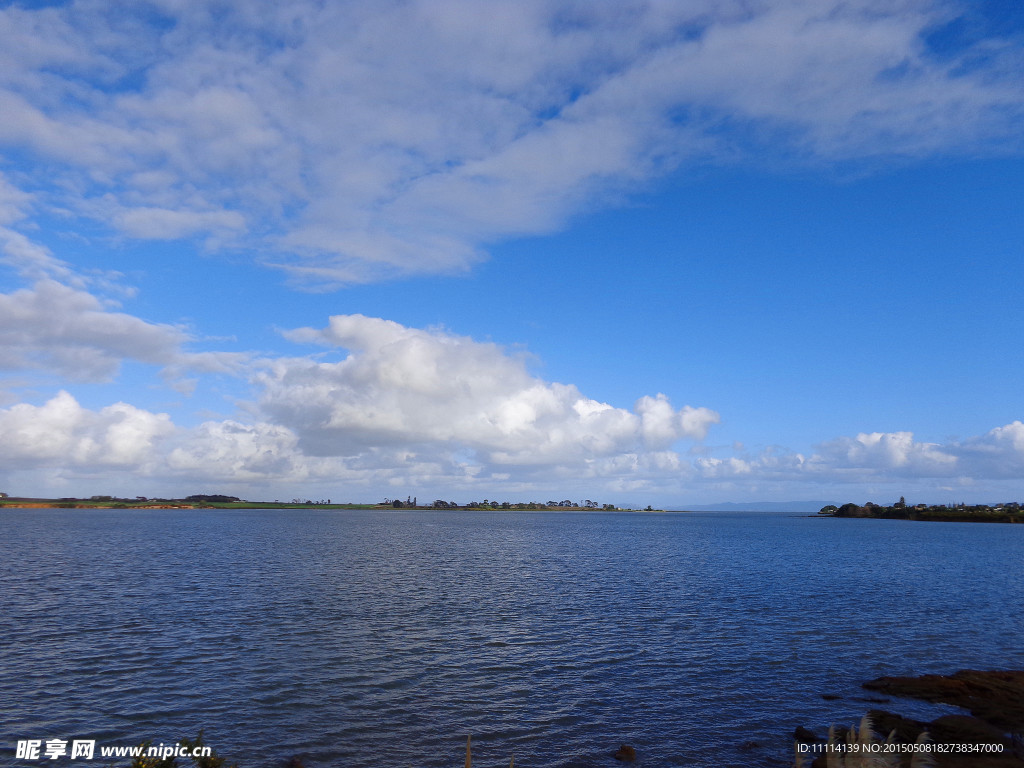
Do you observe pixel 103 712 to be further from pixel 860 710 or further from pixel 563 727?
pixel 860 710

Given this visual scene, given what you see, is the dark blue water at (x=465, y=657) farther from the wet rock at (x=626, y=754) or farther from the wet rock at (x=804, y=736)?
the wet rock at (x=804, y=736)

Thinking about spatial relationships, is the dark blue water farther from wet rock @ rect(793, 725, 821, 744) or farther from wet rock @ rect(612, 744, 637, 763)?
wet rock @ rect(793, 725, 821, 744)

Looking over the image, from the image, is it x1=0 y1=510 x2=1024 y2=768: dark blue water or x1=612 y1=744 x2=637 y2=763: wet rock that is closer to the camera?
x1=612 y1=744 x2=637 y2=763: wet rock

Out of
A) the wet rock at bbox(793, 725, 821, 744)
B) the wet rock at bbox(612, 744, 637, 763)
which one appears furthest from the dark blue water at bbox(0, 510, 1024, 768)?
the wet rock at bbox(793, 725, 821, 744)

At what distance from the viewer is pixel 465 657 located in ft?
154

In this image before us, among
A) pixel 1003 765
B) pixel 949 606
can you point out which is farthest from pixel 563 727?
pixel 949 606

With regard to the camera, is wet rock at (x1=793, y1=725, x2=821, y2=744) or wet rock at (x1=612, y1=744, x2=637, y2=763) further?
wet rock at (x1=793, y1=725, x2=821, y2=744)

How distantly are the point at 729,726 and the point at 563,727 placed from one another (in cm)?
955

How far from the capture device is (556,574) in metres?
100

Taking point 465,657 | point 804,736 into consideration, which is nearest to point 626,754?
point 804,736

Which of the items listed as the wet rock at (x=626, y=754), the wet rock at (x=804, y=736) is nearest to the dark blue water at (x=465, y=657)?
the wet rock at (x=626, y=754)

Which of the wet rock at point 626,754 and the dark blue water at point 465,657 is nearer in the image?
the wet rock at point 626,754

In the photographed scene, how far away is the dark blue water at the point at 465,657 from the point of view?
3256cm

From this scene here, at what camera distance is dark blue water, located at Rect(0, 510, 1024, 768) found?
107 ft
